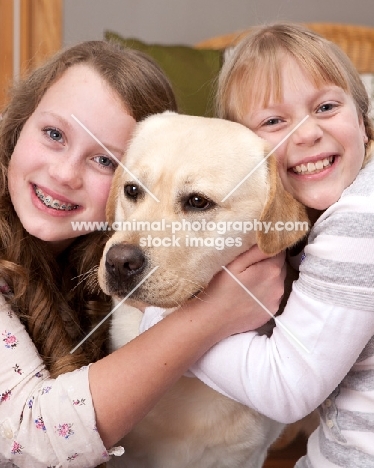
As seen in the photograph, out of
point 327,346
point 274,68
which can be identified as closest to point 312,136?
point 274,68

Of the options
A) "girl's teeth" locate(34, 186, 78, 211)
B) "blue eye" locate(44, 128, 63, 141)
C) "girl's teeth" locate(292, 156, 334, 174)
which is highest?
"girl's teeth" locate(292, 156, 334, 174)

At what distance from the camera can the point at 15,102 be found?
5.24 feet

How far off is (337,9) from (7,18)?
172 centimetres

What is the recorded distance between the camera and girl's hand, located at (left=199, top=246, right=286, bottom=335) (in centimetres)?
124

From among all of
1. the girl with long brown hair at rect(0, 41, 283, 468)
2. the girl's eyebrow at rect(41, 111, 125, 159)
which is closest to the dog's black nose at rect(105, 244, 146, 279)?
the girl with long brown hair at rect(0, 41, 283, 468)

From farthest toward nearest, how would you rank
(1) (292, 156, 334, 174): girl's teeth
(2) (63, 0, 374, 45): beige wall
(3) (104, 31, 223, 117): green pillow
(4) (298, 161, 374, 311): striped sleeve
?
(2) (63, 0, 374, 45): beige wall, (3) (104, 31, 223, 117): green pillow, (1) (292, 156, 334, 174): girl's teeth, (4) (298, 161, 374, 311): striped sleeve

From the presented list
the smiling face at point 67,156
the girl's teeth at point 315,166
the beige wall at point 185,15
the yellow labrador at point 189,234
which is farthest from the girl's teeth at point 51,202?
the beige wall at point 185,15

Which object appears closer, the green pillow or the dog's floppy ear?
the dog's floppy ear

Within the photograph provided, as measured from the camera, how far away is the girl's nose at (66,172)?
1358 mm

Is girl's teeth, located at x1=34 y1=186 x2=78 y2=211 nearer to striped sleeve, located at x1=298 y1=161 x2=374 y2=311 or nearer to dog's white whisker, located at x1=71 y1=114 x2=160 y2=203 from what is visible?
dog's white whisker, located at x1=71 y1=114 x2=160 y2=203

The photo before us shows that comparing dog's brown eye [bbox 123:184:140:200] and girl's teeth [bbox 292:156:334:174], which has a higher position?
girl's teeth [bbox 292:156:334:174]

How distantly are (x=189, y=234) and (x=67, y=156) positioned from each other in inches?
15.0

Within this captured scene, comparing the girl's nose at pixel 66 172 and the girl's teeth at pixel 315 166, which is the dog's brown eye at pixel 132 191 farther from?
the girl's teeth at pixel 315 166

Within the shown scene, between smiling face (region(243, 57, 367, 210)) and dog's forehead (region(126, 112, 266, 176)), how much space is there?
7 centimetres
